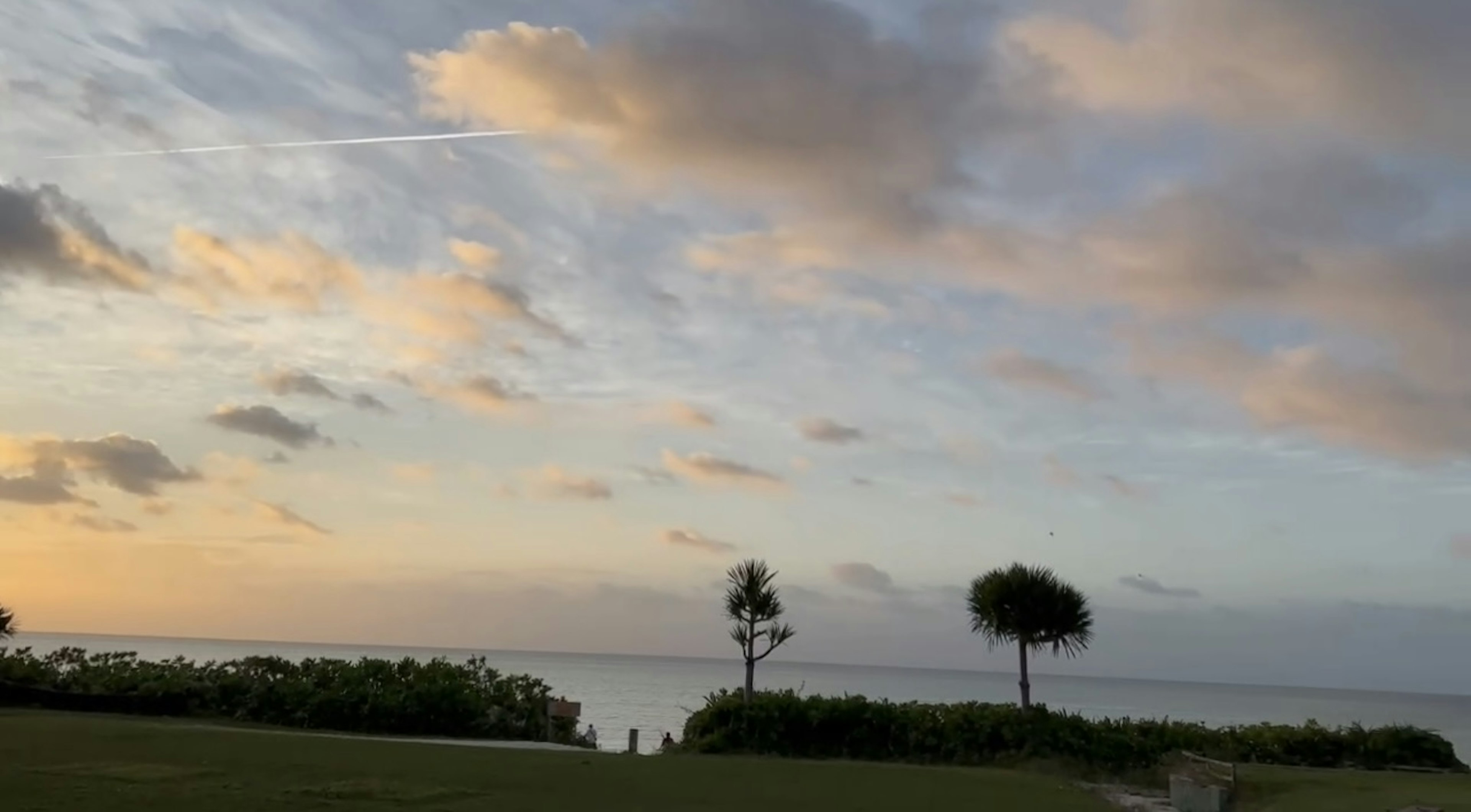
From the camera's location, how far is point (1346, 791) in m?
17.4

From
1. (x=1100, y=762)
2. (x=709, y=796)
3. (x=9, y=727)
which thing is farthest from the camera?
(x=1100, y=762)

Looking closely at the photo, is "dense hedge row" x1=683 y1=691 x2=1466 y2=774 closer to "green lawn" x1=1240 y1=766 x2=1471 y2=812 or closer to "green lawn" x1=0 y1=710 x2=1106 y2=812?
"green lawn" x1=1240 y1=766 x2=1471 y2=812

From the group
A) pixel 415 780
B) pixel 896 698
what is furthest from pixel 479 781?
pixel 896 698

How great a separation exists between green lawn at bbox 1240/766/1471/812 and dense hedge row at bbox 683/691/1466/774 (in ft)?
6.05

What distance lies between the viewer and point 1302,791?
17.4 metres

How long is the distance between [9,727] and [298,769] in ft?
22.2

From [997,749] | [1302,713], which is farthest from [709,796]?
[1302,713]

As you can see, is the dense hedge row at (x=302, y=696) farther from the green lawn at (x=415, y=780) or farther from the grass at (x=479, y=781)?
the green lawn at (x=415, y=780)

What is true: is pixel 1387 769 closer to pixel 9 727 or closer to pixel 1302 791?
pixel 1302 791

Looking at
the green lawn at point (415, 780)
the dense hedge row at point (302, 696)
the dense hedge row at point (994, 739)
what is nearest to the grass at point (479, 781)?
the green lawn at point (415, 780)

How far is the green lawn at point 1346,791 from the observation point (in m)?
15.4

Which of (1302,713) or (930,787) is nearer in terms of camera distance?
(930,787)

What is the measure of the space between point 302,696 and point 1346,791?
18.5 metres

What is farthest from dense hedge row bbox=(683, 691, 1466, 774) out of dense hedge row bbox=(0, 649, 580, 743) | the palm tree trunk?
dense hedge row bbox=(0, 649, 580, 743)
